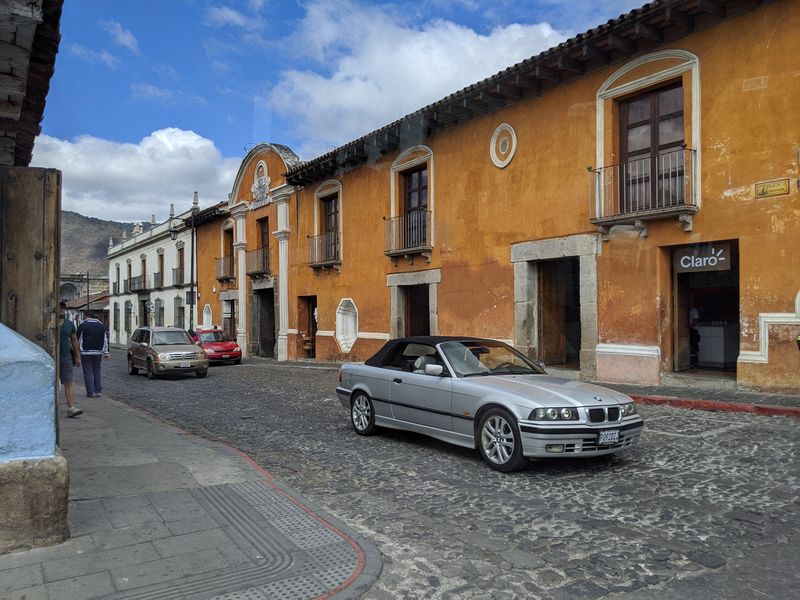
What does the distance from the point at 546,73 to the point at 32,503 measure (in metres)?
12.0

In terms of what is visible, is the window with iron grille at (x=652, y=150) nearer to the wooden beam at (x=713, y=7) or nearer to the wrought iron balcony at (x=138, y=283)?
the wooden beam at (x=713, y=7)

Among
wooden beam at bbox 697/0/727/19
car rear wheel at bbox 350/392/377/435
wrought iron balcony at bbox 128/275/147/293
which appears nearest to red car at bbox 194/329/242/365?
car rear wheel at bbox 350/392/377/435

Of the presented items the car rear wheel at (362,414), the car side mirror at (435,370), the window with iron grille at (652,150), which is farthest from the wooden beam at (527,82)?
the car side mirror at (435,370)

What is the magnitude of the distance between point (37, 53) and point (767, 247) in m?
10.1

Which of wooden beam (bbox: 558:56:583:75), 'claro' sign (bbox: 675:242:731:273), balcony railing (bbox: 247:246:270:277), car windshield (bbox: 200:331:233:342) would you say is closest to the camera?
'claro' sign (bbox: 675:242:731:273)

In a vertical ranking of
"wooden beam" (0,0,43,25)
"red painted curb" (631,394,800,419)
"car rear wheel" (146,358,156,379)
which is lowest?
"car rear wheel" (146,358,156,379)

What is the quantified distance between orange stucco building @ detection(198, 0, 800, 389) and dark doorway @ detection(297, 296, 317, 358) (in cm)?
543

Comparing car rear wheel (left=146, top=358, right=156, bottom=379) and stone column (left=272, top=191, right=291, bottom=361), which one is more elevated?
stone column (left=272, top=191, right=291, bottom=361)

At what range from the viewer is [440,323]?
645 inches

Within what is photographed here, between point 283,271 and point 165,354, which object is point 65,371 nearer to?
point 165,354

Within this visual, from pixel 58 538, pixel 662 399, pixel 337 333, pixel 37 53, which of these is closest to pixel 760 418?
pixel 662 399

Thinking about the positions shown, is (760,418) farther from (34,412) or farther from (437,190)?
(437,190)

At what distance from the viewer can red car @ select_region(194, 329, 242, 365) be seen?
22812 millimetres

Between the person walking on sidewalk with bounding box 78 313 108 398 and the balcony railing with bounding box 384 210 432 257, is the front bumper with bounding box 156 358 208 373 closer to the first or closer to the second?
the person walking on sidewalk with bounding box 78 313 108 398
